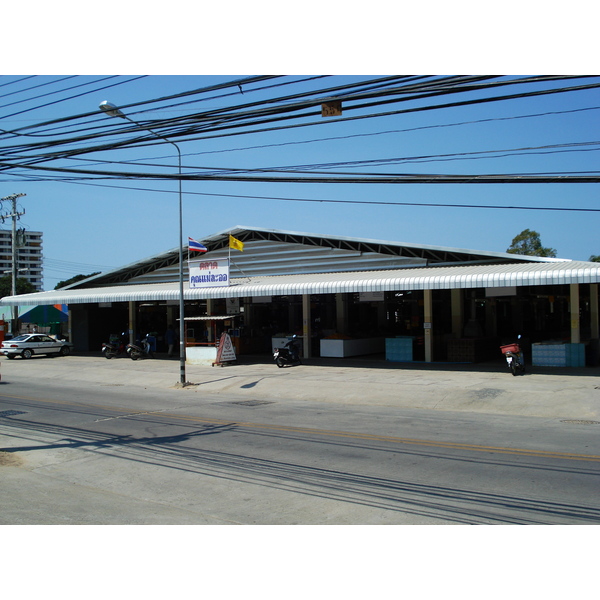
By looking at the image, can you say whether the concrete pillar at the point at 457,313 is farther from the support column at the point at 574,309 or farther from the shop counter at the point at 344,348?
the support column at the point at 574,309

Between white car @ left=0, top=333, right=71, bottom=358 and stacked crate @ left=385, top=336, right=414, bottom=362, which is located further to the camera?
white car @ left=0, top=333, right=71, bottom=358

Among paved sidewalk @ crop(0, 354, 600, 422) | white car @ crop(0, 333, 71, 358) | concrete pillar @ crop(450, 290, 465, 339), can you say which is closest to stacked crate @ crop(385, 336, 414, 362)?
paved sidewalk @ crop(0, 354, 600, 422)

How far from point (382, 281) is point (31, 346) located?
2212 cm

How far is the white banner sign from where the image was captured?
86.2 feet

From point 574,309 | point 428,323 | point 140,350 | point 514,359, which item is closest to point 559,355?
point 574,309

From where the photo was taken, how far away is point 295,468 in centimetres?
888

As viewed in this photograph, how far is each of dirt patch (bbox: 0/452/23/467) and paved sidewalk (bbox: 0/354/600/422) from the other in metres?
8.96

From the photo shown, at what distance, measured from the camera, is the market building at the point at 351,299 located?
21250 millimetres

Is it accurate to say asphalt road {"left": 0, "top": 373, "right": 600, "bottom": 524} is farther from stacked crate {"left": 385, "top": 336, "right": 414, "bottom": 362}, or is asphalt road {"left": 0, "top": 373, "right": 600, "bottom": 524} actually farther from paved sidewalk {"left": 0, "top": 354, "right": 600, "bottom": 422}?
stacked crate {"left": 385, "top": 336, "right": 414, "bottom": 362}

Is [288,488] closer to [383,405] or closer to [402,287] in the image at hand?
[383,405]

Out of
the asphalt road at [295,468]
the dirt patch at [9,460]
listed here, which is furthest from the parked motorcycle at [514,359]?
the dirt patch at [9,460]

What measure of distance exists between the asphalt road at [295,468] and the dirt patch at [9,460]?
4 cm

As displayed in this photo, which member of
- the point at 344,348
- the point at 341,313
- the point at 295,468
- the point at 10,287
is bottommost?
the point at 295,468

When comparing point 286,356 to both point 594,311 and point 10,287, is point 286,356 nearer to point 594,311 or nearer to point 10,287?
point 594,311
